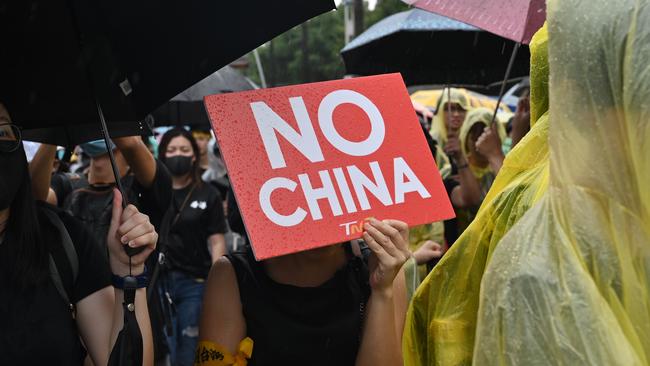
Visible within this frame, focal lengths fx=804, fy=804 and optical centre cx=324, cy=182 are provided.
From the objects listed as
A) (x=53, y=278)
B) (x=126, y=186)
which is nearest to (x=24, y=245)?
(x=53, y=278)

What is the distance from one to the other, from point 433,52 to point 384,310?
152 inches

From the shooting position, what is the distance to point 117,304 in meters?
2.26

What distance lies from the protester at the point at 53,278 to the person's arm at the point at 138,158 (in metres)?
1.09

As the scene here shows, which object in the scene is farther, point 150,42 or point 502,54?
point 502,54

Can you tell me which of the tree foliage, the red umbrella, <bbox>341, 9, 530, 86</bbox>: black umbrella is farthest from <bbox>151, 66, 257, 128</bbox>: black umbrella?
the tree foliage

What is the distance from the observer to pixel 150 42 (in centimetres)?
238

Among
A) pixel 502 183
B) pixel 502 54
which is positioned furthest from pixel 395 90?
pixel 502 54

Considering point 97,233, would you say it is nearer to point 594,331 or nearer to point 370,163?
point 370,163

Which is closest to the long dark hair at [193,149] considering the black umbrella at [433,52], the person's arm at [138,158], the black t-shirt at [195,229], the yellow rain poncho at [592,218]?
the black t-shirt at [195,229]

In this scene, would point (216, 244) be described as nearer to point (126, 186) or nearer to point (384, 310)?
point (126, 186)

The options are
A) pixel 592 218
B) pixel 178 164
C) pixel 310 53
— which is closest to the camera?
pixel 592 218

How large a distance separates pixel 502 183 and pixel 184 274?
400cm

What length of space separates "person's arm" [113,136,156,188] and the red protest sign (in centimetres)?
131

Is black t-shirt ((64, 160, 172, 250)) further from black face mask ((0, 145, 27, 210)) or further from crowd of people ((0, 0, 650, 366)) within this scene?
black face mask ((0, 145, 27, 210))
